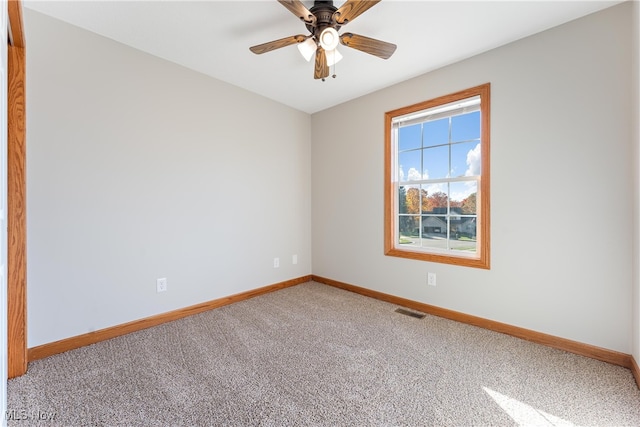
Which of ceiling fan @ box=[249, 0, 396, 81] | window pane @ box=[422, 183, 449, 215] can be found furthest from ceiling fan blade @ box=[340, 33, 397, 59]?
window pane @ box=[422, 183, 449, 215]

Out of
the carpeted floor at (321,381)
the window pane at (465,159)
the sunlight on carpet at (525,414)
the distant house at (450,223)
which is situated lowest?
the sunlight on carpet at (525,414)

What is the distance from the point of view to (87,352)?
188 cm

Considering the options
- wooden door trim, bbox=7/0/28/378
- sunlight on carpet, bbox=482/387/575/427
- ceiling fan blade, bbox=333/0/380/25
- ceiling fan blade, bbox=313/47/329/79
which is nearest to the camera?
sunlight on carpet, bbox=482/387/575/427

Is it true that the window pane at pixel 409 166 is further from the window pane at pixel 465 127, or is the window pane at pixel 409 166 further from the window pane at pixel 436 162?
the window pane at pixel 465 127

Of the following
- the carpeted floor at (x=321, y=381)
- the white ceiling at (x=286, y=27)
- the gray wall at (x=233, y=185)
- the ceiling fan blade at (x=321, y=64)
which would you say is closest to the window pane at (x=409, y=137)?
the gray wall at (x=233, y=185)

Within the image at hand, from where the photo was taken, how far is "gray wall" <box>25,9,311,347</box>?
6.00 feet

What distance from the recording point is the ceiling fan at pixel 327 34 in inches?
60.8

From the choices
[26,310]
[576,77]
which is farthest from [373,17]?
[26,310]

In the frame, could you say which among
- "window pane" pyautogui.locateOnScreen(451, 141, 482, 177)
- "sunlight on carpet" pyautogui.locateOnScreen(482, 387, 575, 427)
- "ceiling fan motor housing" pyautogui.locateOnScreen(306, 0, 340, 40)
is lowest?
"sunlight on carpet" pyautogui.locateOnScreen(482, 387, 575, 427)

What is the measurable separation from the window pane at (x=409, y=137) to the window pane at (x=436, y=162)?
141mm

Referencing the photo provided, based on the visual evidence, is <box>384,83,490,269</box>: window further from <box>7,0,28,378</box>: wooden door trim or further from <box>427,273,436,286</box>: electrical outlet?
<box>7,0,28,378</box>: wooden door trim

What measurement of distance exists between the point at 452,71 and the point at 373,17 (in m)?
1.03

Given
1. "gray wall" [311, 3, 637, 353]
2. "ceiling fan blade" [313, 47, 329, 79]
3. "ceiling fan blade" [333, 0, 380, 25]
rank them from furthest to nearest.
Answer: "ceiling fan blade" [313, 47, 329, 79]
"gray wall" [311, 3, 637, 353]
"ceiling fan blade" [333, 0, 380, 25]

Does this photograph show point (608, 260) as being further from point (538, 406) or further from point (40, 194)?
point (40, 194)
